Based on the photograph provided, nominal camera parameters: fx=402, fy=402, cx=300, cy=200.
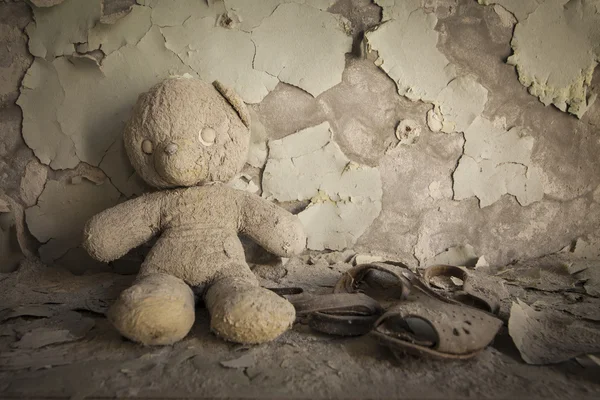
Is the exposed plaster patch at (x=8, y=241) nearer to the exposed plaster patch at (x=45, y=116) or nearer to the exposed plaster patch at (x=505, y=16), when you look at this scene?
the exposed plaster patch at (x=45, y=116)

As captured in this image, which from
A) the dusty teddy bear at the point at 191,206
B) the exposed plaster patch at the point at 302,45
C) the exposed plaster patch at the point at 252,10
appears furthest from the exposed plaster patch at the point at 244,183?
the exposed plaster patch at the point at 252,10

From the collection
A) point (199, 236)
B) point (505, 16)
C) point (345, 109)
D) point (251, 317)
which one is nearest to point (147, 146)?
point (199, 236)

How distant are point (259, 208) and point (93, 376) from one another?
0.77m

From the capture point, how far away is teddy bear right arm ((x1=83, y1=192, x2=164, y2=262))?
147 cm

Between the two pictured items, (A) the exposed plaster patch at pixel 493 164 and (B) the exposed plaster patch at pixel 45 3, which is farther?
(A) the exposed plaster patch at pixel 493 164

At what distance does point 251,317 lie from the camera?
3.61 ft

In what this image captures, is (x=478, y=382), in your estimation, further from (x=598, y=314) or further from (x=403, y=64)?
(x=403, y=64)

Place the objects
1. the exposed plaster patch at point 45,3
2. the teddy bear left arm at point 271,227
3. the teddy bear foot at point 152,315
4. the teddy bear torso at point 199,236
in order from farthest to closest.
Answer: the exposed plaster patch at point 45,3 → the teddy bear left arm at point 271,227 → the teddy bear torso at point 199,236 → the teddy bear foot at point 152,315

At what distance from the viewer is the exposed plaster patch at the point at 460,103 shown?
187 centimetres

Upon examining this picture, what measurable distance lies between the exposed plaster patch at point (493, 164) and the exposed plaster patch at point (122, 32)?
5.08ft

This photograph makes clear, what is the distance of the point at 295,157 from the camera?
1856 millimetres

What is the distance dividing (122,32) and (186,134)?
27.6 inches

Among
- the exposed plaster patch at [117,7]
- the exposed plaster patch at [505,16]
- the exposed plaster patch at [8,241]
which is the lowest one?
the exposed plaster patch at [8,241]

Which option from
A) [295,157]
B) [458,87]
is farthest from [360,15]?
[295,157]
